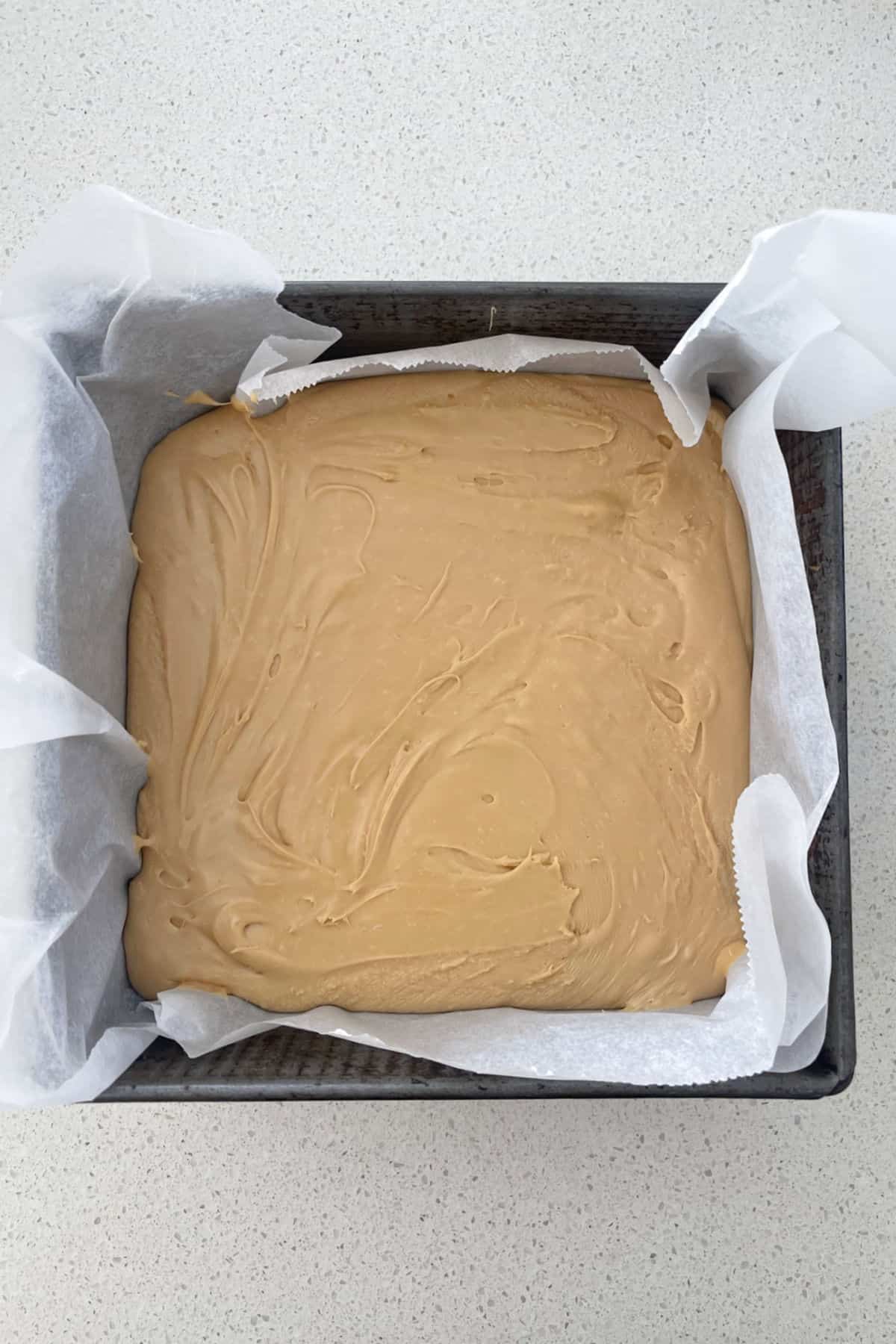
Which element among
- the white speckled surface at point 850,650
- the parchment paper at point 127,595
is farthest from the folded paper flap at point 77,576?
the white speckled surface at point 850,650

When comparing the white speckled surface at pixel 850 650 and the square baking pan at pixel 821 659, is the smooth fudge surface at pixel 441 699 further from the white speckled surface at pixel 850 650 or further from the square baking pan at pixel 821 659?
the white speckled surface at pixel 850 650

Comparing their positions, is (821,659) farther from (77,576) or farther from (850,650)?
(77,576)

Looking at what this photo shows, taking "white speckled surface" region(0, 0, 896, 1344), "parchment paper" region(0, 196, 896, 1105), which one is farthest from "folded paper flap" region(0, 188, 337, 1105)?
"white speckled surface" region(0, 0, 896, 1344)

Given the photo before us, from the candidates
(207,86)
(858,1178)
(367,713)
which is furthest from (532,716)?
(207,86)

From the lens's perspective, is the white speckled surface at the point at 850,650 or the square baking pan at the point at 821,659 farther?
the white speckled surface at the point at 850,650

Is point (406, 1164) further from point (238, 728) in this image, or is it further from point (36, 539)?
point (36, 539)

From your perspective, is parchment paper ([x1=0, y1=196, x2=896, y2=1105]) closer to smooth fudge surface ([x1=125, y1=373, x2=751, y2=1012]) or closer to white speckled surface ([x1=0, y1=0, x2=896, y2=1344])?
smooth fudge surface ([x1=125, y1=373, x2=751, y2=1012])
